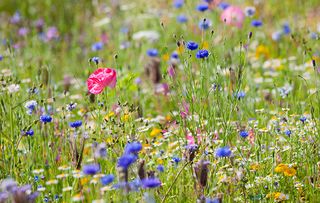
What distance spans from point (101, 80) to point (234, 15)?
219 cm

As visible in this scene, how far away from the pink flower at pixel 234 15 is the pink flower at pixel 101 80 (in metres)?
1.98

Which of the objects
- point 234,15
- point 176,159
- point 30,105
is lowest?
point 176,159

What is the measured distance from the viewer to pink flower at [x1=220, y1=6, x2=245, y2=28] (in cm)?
463

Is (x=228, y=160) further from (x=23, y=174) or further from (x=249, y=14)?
(x=249, y=14)

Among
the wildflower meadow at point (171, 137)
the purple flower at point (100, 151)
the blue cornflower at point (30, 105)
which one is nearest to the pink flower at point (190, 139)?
the wildflower meadow at point (171, 137)

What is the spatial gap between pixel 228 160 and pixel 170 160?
0.24m

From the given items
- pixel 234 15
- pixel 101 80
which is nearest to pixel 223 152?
pixel 101 80

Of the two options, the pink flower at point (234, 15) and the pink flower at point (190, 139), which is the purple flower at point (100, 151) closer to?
the pink flower at point (190, 139)

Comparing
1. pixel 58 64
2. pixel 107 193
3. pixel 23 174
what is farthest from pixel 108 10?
pixel 107 193

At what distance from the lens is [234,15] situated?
15.4ft

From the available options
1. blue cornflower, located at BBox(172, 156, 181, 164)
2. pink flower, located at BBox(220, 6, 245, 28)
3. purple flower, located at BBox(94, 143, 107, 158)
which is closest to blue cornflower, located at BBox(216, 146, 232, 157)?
blue cornflower, located at BBox(172, 156, 181, 164)

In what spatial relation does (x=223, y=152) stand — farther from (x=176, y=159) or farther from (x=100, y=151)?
Result: (x=100, y=151)

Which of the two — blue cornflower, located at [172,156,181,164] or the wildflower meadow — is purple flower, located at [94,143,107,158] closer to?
the wildflower meadow

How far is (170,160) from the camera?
8.84 feet
